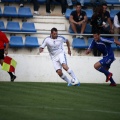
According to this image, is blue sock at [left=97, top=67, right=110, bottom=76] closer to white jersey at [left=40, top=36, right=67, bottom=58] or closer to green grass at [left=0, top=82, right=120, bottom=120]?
white jersey at [left=40, top=36, right=67, bottom=58]

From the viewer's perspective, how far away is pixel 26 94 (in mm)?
13219

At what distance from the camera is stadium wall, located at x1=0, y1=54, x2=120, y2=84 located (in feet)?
64.2

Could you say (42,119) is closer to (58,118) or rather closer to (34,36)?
(58,118)

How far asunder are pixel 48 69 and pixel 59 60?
1560mm

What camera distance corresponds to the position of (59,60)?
59.6 feet

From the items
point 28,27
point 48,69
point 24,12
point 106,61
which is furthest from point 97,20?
point 24,12

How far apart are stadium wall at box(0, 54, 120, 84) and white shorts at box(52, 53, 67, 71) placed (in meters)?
1.35

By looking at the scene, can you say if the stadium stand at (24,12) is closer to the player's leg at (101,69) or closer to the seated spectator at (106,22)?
the seated spectator at (106,22)

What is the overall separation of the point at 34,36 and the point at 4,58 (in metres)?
2.59

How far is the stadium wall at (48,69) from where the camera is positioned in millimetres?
19562

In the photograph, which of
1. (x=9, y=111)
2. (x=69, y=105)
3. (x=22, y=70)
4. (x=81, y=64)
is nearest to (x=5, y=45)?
(x=22, y=70)

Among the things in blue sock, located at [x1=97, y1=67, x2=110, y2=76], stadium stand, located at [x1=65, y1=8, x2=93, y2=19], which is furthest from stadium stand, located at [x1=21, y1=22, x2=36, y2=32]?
blue sock, located at [x1=97, y1=67, x2=110, y2=76]

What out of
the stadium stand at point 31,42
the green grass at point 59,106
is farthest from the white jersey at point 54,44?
the green grass at point 59,106

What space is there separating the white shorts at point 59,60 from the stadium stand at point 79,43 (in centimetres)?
218
